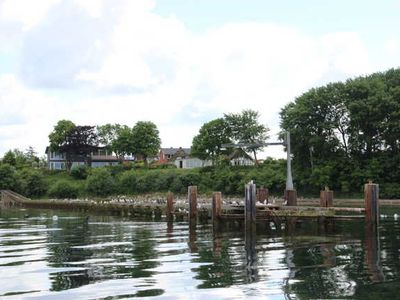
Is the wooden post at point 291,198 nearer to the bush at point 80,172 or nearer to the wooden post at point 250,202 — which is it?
the wooden post at point 250,202

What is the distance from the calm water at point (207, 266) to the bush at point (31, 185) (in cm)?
8904

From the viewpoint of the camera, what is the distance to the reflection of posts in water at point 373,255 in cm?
1573

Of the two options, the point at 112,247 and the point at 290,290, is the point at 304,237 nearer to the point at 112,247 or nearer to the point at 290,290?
the point at 112,247

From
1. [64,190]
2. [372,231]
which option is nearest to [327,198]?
[372,231]

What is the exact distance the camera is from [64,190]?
358 ft

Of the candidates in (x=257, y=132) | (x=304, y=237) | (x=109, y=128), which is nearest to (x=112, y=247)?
(x=304, y=237)

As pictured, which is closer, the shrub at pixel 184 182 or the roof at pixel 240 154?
the shrub at pixel 184 182

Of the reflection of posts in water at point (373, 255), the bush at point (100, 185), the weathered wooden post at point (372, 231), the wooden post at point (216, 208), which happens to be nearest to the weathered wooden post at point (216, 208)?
the wooden post at point (216, 208)

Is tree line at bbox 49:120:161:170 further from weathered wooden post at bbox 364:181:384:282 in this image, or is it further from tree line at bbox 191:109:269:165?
weathered wooden post at bbox 364:181:384:282

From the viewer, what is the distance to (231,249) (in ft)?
74.2

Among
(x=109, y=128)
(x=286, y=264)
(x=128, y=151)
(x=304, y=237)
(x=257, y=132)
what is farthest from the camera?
(x=109, y=128)

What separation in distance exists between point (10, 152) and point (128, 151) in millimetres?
35064

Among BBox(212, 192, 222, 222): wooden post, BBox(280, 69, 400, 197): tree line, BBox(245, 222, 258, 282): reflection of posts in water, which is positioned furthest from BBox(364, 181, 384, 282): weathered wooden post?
BBox(280, 69, 400, 197): tree line

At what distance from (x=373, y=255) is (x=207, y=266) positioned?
615 cm
